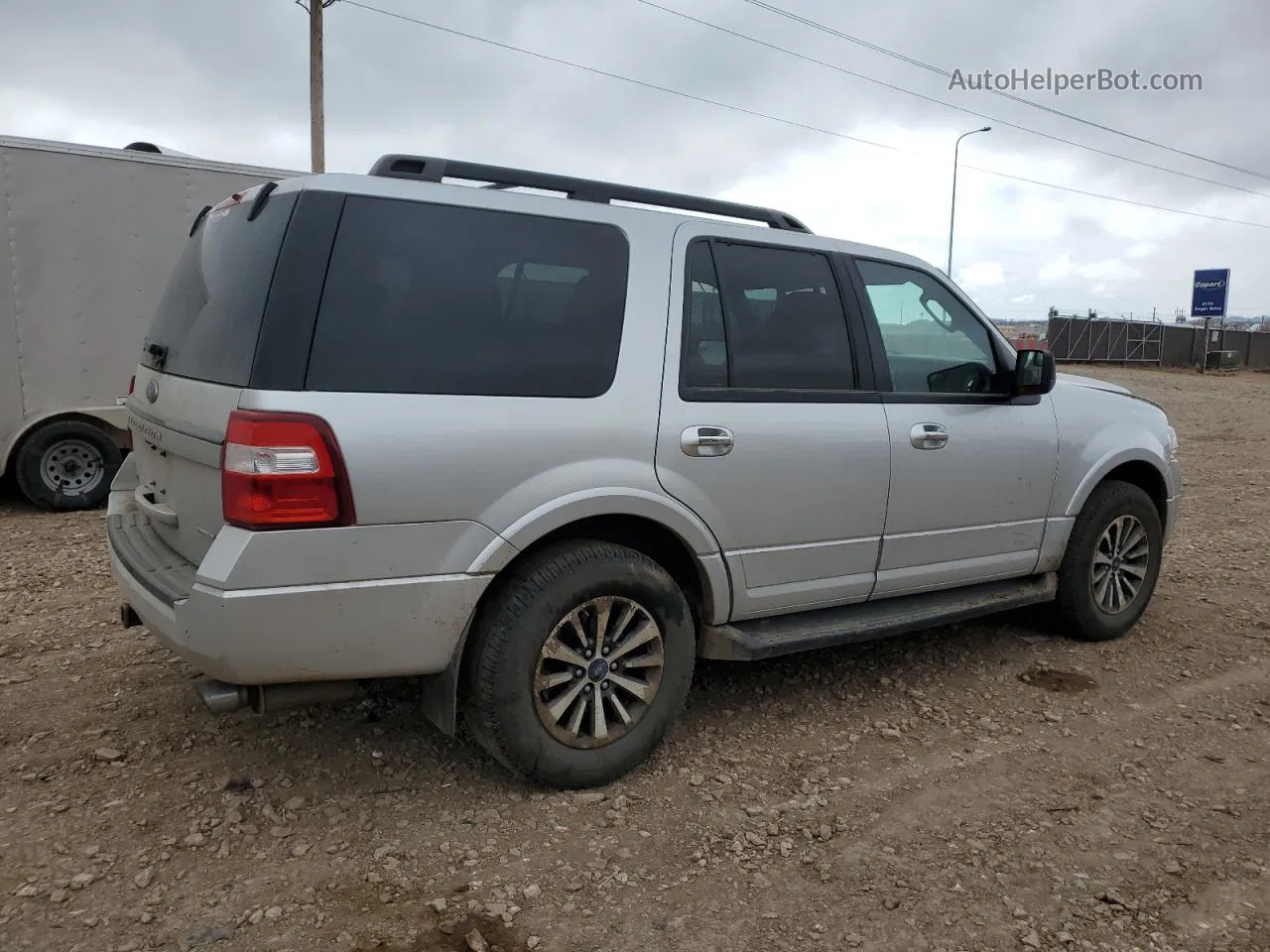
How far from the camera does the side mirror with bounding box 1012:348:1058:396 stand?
4.32 meters

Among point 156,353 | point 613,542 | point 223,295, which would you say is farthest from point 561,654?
point 156,353

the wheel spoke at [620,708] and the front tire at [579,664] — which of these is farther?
the wheel spoke at [620,708]

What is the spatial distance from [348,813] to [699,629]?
4.52 feet

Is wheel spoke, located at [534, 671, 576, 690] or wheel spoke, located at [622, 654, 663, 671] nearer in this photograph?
wheel spoke, located at [534, 671, 576, 690]

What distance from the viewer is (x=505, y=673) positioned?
3.02 m

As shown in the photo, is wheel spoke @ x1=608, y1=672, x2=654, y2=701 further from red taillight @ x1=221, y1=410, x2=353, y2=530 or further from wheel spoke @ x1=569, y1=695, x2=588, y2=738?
red taillight @ x1=221, y1=410, x2=353, y2=530

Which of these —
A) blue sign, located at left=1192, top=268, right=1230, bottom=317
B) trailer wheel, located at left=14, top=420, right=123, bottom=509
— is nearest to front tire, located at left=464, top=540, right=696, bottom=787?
trailer wheel, located at left=14, top=420, right=123, bottom=509

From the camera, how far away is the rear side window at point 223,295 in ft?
9.18

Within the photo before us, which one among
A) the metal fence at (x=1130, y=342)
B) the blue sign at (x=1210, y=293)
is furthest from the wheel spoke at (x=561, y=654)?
the blue sign at (x=1210, y=293)

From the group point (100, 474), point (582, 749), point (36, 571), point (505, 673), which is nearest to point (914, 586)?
point (582, 749)

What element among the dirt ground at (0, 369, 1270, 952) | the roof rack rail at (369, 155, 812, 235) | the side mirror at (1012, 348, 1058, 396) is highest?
the roof rack rail at (369, 155, 812, 235)

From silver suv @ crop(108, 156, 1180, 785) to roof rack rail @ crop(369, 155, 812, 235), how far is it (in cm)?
2

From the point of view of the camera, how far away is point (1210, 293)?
3559 centimetres

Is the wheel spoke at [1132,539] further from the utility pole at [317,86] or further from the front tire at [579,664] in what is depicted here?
the utility pole at [317,86]
